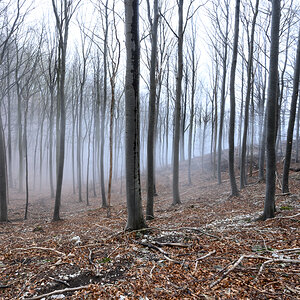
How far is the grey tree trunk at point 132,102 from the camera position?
4531 millimetres

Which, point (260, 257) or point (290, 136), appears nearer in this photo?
point (260, 257)

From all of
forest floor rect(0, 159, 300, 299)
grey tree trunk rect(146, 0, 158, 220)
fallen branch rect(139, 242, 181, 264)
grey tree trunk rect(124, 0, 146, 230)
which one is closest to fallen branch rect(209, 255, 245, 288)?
forest floor rect(0, 159, 300, 299)

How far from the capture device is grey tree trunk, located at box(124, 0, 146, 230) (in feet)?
14.9

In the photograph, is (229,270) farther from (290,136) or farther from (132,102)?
(290,136)

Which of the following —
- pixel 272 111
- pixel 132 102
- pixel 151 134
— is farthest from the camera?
pixel 151 134

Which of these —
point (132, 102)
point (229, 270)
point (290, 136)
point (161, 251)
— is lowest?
point (161, 251)

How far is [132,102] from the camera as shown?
4.57 m

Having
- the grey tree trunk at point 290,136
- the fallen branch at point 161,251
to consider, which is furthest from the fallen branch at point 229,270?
the grey tree trunk at point 290,136

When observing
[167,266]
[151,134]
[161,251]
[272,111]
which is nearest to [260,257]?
[167,266]

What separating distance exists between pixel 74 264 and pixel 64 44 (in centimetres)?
876

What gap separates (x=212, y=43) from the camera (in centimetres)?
1334

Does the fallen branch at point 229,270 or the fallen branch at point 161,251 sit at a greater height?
the fallen branch at point 229,270

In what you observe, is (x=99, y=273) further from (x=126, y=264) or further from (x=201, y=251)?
(x=201, y=251)

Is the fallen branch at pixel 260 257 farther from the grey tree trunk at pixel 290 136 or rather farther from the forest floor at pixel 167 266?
the grey tree trunk at pixel 290 136
